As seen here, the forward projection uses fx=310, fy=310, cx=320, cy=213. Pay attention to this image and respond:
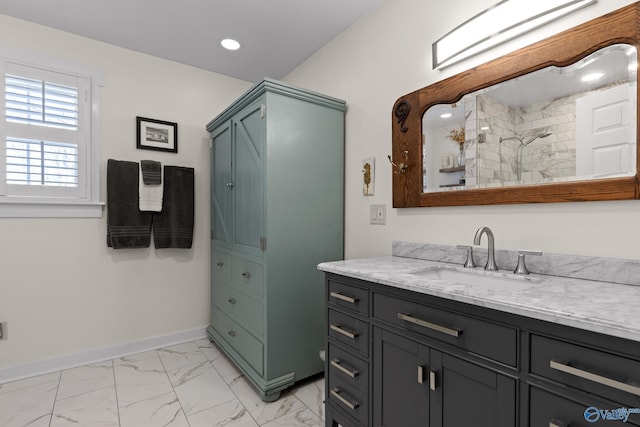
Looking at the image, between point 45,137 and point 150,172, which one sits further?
point 150,172

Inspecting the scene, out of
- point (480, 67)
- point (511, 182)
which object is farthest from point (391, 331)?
point (480, 67)

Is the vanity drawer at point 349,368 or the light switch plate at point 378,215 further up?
the light switch plate at point 378,215

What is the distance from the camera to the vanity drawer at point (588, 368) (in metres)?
0.68

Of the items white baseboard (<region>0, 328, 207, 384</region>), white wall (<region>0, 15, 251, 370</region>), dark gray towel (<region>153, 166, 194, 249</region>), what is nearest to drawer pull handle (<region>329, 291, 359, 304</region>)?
dark gray towel (<region>153, 166, 194, 249</region>)

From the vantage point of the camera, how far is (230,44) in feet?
8.22

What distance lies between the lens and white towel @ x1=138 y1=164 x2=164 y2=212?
2531 mm

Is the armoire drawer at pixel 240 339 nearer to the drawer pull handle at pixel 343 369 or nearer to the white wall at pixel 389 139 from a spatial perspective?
the drawer pull handle at pixel 343 369

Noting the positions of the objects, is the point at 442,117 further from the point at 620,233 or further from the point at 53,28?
the point at 53,28

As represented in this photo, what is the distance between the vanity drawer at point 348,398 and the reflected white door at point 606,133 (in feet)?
4.27

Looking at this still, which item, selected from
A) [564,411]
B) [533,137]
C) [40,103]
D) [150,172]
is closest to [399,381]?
[564,411]

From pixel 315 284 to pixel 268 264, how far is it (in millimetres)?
389

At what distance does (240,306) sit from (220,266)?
53 centimetres

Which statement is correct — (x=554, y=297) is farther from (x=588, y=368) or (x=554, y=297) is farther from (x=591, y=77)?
(x=591, y=77)

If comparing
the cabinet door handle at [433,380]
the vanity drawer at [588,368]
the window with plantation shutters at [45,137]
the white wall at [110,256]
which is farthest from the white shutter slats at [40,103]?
the vanity drawer at [588,368]
